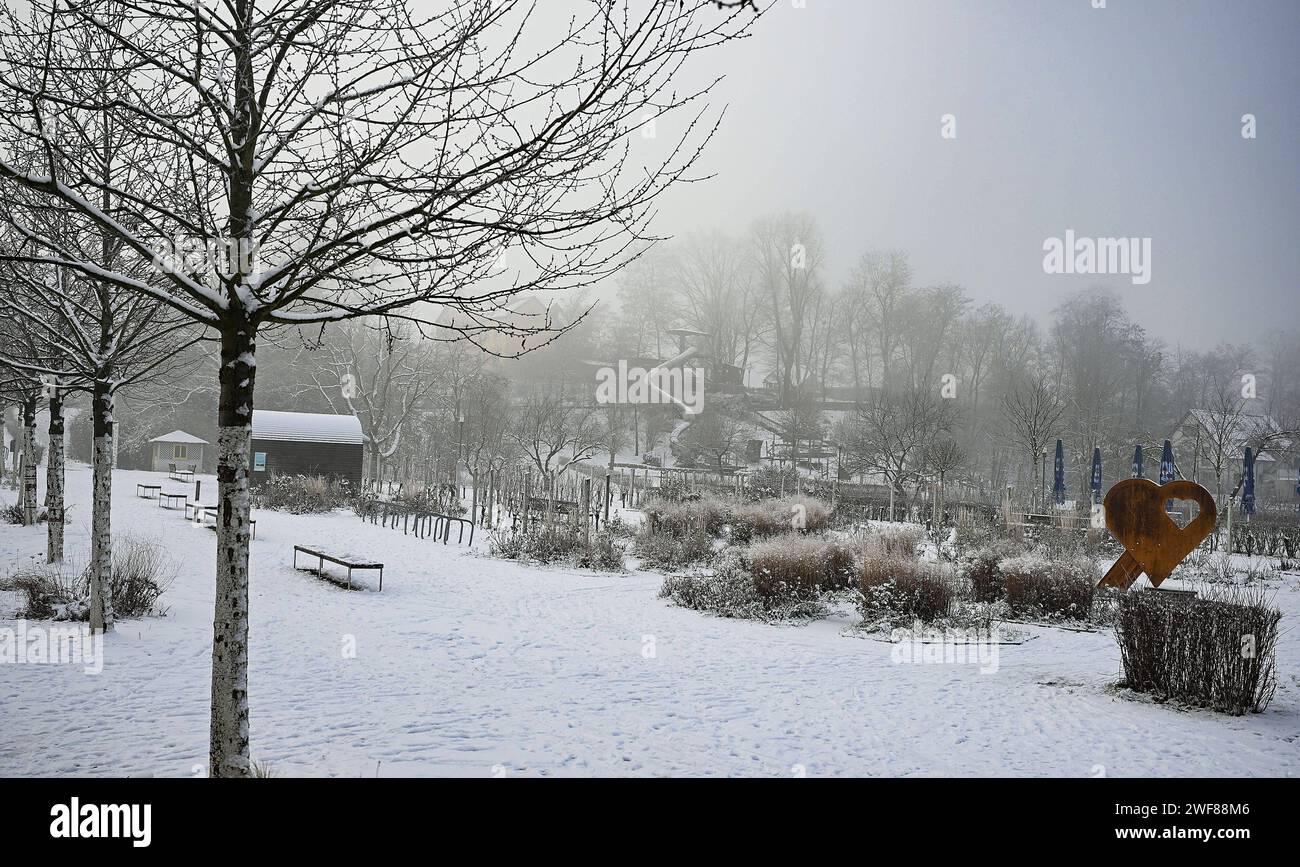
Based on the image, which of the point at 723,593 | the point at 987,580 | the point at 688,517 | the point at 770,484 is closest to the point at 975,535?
the point at 688,517

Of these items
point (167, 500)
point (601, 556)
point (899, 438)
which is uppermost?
point (899, 438)

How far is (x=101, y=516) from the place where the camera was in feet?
26.0

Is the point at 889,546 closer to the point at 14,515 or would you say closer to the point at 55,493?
the point at 55,493

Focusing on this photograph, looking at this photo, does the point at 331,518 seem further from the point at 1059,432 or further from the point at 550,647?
the point at 1059,432

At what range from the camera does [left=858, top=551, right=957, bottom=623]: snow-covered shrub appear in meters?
10.9

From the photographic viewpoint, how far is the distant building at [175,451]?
156ft

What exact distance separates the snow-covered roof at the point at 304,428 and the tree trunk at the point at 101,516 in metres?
23.1

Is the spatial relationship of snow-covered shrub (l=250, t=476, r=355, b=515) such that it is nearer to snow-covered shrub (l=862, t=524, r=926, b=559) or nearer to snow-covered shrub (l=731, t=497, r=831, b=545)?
snow-covered shrub (l=731, t=497, r=831, b=545)

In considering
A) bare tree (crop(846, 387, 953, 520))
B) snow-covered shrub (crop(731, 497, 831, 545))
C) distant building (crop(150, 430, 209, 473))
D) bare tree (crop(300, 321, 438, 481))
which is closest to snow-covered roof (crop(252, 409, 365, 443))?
bare tree (crop(300, 321, 438, 481))

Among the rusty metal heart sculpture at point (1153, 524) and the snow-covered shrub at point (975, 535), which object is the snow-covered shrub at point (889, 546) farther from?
the rusty metal heart sculpture at point (1153, 524)

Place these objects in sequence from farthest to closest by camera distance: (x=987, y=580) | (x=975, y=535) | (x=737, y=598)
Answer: (x=975, y=535) → (x=987, y=580) → (x=737, y=598)

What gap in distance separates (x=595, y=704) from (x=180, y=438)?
160 ft

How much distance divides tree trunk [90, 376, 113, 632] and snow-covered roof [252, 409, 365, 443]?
23104 millimetres
